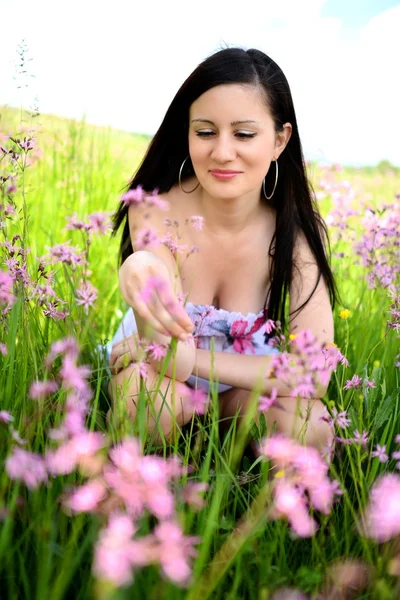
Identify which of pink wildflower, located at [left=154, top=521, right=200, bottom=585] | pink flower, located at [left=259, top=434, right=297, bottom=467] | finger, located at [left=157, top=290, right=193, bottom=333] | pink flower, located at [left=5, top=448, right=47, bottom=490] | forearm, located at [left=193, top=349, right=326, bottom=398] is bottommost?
forearm, located at [left=193, top=349, right=326, bottom=398]

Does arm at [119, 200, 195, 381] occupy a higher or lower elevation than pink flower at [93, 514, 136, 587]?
higher

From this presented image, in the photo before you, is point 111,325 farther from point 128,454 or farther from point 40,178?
point 128,454

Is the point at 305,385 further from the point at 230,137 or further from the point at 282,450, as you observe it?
the point at 230,137

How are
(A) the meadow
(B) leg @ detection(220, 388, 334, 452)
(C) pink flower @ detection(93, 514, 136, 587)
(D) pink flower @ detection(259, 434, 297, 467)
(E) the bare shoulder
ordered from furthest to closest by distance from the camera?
(E) the bare shoulder, (B) leg @ detection(220, 388, 334, 452), (D) pink flower @ detection(259, 434, 297, 467), (A) the meadow, (C) pink flower @ detection(93, 514, 136, 587)

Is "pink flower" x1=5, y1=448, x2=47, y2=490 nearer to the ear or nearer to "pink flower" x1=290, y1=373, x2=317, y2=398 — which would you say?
"pink flower" x1=290, y1=373, x2=317, y2=398

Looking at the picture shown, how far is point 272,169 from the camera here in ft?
8.49

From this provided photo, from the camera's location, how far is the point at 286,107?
7.93ft

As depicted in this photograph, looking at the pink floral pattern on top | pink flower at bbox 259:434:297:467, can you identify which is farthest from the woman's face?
pink flower at bbox 259:434:297:467

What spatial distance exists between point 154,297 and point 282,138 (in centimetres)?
133

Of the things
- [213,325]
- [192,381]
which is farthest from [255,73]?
[192,381]

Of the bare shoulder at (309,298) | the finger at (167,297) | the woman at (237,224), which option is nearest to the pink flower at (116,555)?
the finger at (167,297)

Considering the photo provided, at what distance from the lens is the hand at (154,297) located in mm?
1150

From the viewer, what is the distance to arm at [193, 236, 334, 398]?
84.6 inches

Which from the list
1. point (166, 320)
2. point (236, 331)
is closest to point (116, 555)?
point (166, 320)
